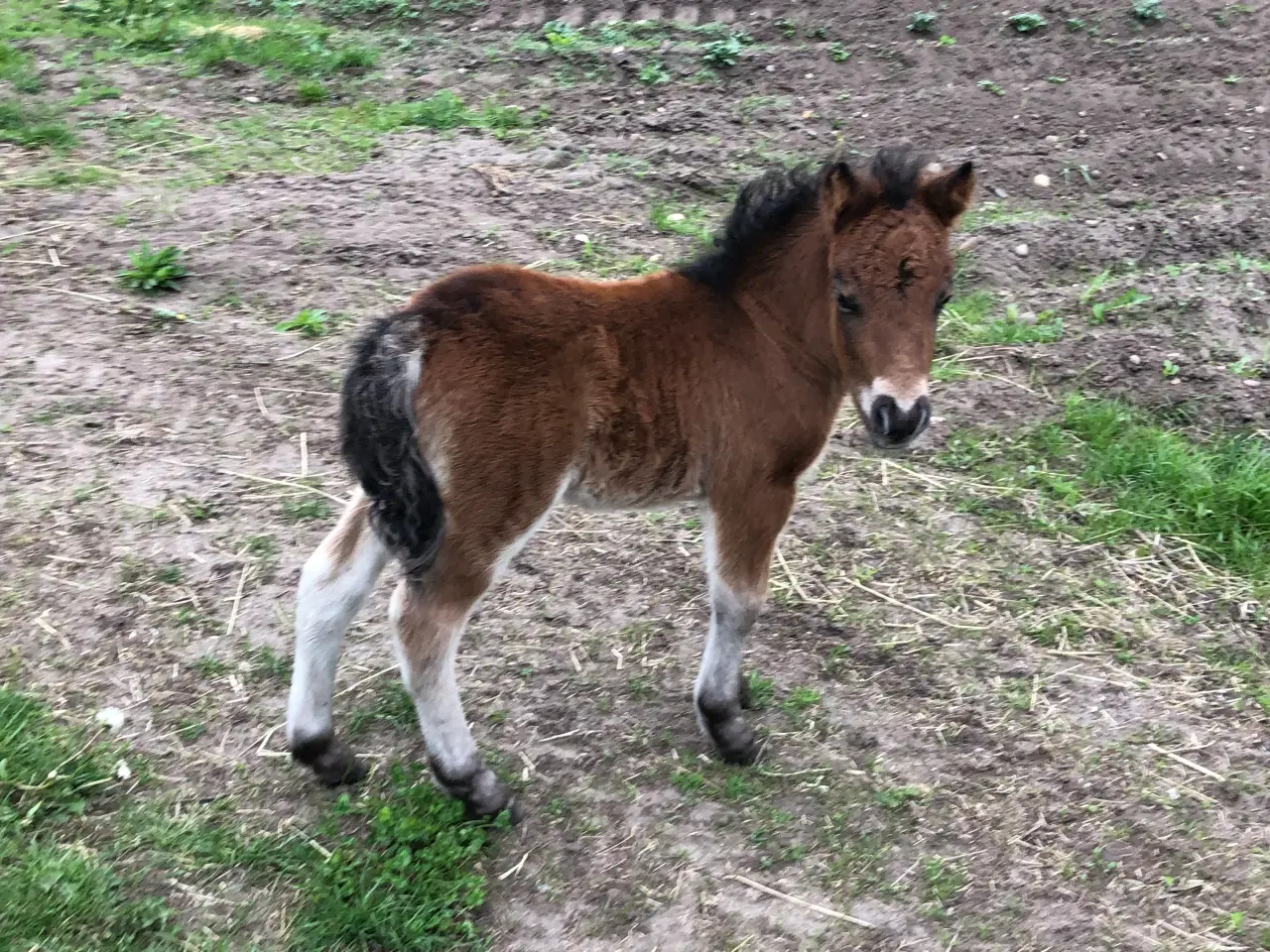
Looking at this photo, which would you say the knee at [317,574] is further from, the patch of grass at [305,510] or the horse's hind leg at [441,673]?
the patch of grass at [305,510]

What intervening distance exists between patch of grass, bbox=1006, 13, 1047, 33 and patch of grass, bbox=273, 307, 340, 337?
7.11 metres

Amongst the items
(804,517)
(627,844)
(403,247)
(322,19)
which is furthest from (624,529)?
(322,19)

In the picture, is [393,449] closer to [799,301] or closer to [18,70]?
[799,301]

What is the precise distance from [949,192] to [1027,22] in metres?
7.42

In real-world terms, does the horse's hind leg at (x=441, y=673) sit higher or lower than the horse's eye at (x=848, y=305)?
lower

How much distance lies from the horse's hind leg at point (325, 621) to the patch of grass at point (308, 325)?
264 cm

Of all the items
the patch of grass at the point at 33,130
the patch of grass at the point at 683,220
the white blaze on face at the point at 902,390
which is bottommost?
the patch of grass at the point at 683,220

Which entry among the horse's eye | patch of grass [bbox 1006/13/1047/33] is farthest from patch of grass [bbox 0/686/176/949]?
patch of grass [bbox 1006/13/1047/33]

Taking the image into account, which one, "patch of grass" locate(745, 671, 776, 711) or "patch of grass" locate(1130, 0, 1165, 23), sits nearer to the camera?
"patch of grass" locate(745, 671, 776, 711)

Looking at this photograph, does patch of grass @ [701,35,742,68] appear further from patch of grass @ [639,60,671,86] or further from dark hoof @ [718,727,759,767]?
dark hoof @ [718,727,759,767]

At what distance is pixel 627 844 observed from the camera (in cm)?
316

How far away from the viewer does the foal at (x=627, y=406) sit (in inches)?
114

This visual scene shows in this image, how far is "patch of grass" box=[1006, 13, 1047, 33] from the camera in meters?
9.27

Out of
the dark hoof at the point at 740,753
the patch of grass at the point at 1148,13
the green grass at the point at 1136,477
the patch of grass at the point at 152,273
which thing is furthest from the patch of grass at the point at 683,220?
the patch of grass at the point at 1148,13
